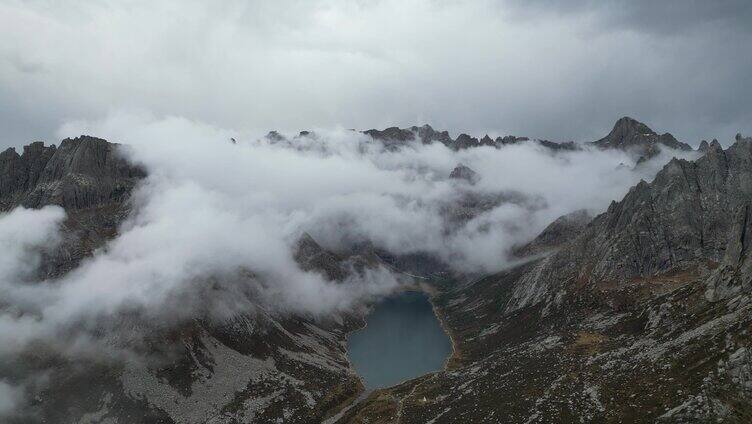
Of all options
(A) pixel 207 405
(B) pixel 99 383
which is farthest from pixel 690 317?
(B) pixel 99 383

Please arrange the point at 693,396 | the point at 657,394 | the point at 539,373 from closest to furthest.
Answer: the point at 693,396, the point at 657,394, the point at 539,373

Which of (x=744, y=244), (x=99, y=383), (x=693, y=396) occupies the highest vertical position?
(x=99, y=383)

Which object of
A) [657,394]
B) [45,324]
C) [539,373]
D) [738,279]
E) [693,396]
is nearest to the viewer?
[693,396]

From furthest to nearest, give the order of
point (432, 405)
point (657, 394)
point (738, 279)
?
1. point (432, 405)
2. point (738, 279)
3. point (657, 394)

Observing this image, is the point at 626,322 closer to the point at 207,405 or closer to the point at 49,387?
the point at 207,405

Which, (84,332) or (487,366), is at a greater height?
(84,332)

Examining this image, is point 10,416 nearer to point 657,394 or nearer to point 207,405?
point 207,405

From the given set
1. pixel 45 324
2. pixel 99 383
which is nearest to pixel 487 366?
pixel 99 383

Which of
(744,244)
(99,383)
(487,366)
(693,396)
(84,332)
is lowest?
(487,366)

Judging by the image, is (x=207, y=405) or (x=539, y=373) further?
(x=207, y=405)
